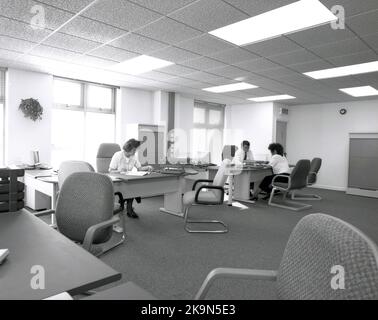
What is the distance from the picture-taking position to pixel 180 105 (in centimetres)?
788

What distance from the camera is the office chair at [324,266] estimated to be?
0.83 m

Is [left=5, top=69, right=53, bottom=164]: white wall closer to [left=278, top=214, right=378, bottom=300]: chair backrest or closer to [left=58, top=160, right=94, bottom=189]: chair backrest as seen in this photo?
[left=58, top=160, right=94, bottom=189]: chair backrest

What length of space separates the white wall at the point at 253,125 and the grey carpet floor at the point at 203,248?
11.9 ft

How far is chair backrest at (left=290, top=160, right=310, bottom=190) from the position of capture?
5200 millimetres

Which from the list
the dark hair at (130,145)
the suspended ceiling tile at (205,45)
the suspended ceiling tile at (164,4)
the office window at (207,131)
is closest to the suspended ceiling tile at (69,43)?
the suspended ceiling tile at (205,45)

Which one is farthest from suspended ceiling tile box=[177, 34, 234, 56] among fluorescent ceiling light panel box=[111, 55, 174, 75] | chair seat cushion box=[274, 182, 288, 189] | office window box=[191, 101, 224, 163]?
office window box=[191, 101, 224, 163]

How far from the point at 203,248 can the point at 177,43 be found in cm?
271

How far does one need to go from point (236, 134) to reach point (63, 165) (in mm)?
6985

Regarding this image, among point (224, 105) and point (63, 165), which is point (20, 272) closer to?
point (63, 165)

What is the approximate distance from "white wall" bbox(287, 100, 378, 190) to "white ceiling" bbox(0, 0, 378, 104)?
2165 millimetres

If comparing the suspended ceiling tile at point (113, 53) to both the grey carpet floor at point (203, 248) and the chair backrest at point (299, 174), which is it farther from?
the chair backrest at point (299, 174)

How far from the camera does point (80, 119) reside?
6.34 metres

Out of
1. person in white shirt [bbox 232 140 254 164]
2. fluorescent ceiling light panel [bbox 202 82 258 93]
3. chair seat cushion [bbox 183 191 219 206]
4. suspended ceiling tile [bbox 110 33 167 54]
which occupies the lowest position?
chair seat cushion [bbox 183 191 219 206]

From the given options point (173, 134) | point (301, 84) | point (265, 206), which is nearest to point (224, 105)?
point (173, 134)
